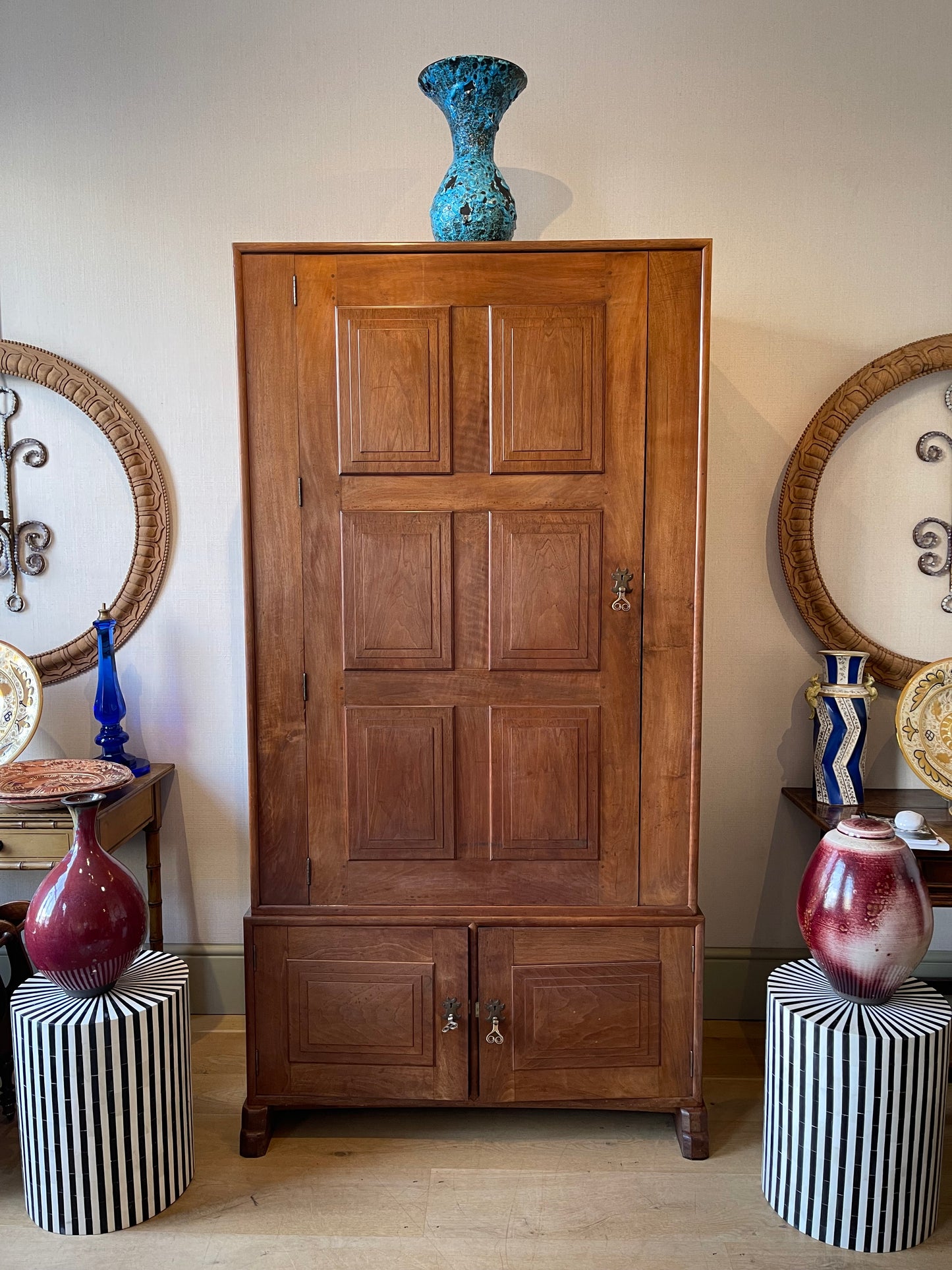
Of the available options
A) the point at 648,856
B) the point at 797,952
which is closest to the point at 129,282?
the point at 648,856

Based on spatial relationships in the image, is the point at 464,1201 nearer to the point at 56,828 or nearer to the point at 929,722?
the point at 56,828

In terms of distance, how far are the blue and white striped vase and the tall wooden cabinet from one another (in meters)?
0.54

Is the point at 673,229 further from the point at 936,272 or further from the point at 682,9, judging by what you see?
the point at 936,272

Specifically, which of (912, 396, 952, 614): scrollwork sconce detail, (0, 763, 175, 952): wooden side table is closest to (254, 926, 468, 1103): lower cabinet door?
(0, 763, 175, 952): wooden side table

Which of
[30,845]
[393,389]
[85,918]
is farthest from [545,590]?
[30,845]

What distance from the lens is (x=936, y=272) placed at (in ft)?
7.86

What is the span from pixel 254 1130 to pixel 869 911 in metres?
1.40

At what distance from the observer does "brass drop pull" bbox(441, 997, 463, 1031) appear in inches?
78.2

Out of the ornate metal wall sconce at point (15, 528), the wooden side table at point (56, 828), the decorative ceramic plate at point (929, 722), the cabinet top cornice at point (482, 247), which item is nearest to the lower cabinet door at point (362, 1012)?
the wooden side table at point (56, 828)

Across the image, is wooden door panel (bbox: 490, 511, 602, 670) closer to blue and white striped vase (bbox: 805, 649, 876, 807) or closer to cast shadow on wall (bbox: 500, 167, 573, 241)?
blue and white striped vase (bbox: 805, 649, 876, 807)

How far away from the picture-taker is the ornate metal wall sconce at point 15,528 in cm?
253

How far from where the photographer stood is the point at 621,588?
6.31 feet

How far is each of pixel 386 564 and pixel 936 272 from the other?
66.9 inches

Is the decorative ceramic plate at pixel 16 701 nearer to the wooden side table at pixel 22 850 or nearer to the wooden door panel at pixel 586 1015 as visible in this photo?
the wooden side table at pixel 22 850
